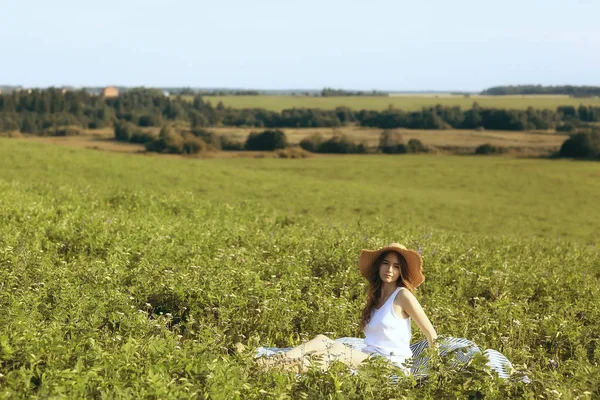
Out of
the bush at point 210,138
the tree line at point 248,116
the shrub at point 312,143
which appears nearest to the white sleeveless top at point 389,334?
the bush at point 210,138

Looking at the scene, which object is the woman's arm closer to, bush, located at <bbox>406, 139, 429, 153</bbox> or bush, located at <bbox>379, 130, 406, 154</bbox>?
bush, located at <bbox>379, 130, 406, 154</bbox>

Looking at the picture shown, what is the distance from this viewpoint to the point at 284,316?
8.56m

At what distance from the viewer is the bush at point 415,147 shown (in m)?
→ 73.8

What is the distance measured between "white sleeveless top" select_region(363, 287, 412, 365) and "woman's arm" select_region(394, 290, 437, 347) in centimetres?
8

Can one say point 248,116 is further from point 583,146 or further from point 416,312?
point 416,312

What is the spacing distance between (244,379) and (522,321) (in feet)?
15.6

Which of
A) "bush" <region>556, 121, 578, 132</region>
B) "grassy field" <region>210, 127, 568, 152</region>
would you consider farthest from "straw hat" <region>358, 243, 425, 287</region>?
"bush" <region>556, 121, 578, 132</region>

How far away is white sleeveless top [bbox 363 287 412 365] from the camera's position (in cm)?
721

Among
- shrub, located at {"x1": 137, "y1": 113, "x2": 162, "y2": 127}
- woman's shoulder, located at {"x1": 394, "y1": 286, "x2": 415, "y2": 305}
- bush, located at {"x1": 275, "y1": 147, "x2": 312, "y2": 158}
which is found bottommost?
bush, located at {"x1": 275, "y1": 147, "x2": 312, "y2": 158}

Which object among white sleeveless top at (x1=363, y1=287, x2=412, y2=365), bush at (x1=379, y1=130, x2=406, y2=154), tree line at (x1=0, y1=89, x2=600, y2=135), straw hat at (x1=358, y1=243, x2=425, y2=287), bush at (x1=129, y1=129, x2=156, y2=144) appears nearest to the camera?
white sleeveless top at (x1=363, y1=287, x2=412, y2=365)

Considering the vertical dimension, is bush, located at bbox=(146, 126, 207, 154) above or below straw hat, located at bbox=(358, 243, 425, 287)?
below

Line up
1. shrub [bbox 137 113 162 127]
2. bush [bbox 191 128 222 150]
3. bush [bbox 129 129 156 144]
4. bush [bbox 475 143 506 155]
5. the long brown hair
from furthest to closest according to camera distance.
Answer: shrub [bbox 137 113 162 127], bush [bbox 129 129 156 144], bush [bbox 475 143 506 155], bush [bbox 191 128 222 150], the long brown hair

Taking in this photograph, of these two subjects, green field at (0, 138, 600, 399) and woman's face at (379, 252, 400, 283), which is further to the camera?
woman's face at (379, 252, 400, 283)

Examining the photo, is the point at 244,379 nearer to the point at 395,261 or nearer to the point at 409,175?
the point at 395,261
